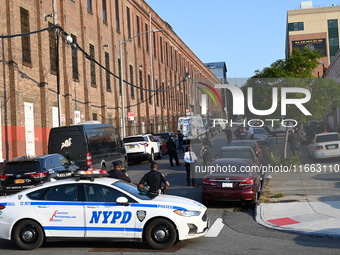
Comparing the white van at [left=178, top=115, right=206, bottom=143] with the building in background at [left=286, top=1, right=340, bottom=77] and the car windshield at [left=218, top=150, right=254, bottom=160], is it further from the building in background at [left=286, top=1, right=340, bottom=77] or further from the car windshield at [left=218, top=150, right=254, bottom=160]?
the building in background at [left=286, top=1, right=340, bottom=77]

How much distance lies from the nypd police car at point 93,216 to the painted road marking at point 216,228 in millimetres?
1306

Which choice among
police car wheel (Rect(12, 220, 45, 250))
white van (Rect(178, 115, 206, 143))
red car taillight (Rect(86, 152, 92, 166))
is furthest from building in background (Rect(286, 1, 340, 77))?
police car wheel (Rect(12, 220, 45, 250))

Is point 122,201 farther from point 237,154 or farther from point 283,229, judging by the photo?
point 237,154

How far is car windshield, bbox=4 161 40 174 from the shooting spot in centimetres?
1691

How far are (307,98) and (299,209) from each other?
12.7 metres

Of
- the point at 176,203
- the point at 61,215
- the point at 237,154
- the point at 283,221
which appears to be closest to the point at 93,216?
the point at 61,215

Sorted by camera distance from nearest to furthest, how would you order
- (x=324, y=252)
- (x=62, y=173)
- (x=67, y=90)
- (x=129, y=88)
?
(x=324, y=252) → (x=62, y=173) → (x=67, y=90) → (x=129, y=88)

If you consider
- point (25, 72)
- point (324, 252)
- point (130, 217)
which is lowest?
point (324, 252)

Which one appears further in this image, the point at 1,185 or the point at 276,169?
the point at 276,169

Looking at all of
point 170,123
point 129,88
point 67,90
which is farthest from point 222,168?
point 170,123

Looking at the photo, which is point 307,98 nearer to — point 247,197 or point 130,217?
point 247,197

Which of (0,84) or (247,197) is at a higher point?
(0,84)

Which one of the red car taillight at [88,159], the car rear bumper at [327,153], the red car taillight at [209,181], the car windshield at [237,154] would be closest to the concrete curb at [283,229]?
the red car taillight at [209,181]

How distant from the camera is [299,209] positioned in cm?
1484
